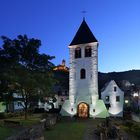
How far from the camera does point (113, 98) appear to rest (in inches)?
2167

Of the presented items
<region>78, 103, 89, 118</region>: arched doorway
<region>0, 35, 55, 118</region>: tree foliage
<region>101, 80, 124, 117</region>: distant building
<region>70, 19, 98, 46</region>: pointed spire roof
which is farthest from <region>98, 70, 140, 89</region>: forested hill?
<region>0, 35, 55, 118</region>: tree foliage

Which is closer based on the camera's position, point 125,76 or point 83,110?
point 83,110

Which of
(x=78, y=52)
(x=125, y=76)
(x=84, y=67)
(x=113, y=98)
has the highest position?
(x=78, y=52)

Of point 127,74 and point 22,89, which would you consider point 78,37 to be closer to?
point 22,89

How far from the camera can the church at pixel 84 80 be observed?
49531 mm

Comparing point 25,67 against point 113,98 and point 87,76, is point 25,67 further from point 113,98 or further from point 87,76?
point 113,98

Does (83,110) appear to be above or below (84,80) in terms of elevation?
below

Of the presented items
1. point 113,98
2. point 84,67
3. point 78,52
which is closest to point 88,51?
point 78,52

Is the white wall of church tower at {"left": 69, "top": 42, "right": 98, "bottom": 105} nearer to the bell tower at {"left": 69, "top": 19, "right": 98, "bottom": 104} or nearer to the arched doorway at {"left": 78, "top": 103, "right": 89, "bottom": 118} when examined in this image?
the bell tower at {"left": 69, "top": 19, "right": 98, "bottom": 104}

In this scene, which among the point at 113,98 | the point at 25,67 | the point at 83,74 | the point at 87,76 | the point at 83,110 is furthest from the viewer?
the point at 113,98

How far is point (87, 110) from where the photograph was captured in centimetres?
4991

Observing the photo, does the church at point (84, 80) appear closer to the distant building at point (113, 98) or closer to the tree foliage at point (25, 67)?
the distant building at point (113, 98)

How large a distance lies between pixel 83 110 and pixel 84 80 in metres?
5.87

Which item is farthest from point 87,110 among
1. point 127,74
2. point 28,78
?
point 127,74
